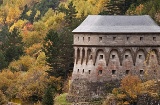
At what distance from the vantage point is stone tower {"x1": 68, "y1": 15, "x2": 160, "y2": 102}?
227ft

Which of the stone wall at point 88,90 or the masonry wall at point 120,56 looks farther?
the stone wall at point 88,90

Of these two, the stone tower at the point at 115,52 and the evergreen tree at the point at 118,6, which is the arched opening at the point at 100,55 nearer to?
the stone tower at the point at 115,52

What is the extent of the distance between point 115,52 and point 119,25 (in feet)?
10.4

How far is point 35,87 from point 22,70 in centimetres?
2078

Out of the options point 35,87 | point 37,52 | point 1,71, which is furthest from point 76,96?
point 37,52

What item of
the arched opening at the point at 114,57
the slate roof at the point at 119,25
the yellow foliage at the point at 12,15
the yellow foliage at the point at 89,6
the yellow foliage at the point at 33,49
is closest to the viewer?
the slate roof at the point at 119,25

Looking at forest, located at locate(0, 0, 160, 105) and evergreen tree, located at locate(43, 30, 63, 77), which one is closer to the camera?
forest, located at locate(0, 0, 160, 105)

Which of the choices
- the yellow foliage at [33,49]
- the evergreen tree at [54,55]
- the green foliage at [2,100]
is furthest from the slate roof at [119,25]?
the yellow foliage at [33,49]

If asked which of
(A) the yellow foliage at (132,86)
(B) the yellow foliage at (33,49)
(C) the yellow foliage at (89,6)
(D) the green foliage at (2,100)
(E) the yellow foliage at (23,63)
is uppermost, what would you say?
(A) the yellow foliage at (132,86)

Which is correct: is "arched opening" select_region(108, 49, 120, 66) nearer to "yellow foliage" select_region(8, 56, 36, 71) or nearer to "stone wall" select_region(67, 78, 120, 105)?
"stone wall" select_region(67, 78, 120, 105)

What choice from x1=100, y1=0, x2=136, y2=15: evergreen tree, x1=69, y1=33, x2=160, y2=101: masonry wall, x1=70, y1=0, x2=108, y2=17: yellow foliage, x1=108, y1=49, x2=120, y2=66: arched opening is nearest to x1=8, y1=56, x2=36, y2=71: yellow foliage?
x1=100, y1=0, x2=136, y2=15: evergreen tree

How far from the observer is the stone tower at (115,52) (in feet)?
227

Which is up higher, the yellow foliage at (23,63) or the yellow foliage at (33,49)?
the yellow foliage at (23,63)

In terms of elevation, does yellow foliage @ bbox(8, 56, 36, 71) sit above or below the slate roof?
below
